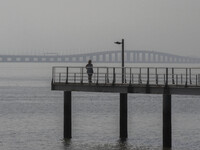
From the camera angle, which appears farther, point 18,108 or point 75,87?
point 18,108

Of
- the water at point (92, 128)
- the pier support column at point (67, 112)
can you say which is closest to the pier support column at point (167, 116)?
the water at point (92, 128)

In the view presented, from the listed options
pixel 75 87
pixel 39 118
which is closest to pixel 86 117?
pixel 39 118

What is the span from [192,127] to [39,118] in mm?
18194

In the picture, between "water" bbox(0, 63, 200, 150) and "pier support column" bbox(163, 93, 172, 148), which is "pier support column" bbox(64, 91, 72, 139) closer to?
"water" bbox(0, 63, 200, 150)

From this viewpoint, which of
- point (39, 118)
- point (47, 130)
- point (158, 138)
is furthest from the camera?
point (39, 118)

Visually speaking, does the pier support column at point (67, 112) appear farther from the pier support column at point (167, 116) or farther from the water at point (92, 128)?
the pier support column at point (167, 116)

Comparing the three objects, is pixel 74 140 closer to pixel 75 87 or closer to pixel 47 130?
pixel 75 87

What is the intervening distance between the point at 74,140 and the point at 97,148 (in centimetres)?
400

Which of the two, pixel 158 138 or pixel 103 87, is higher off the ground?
pixel 103 87

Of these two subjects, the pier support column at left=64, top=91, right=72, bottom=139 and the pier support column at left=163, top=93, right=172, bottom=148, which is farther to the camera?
the pier support column at left=64, top=91, right=72, bottom=139

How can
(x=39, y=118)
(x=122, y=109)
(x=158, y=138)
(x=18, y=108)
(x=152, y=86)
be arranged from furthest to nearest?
(x=18, y=108) < (x=39, y=118) < (x=158, y=138) < (x=122, y=109) < (x=152, y=86)

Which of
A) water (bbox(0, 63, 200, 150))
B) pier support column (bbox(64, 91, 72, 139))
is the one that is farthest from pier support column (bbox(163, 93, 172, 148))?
pier support column (bbox(64, 91, 72, 139))

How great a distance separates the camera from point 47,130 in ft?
182

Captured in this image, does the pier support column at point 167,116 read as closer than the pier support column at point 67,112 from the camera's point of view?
Yes
